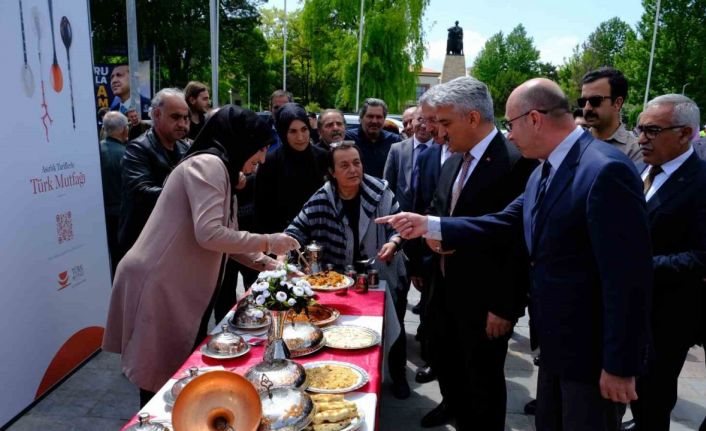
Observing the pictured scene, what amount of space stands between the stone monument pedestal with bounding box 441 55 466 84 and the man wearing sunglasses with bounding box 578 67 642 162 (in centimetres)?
2062

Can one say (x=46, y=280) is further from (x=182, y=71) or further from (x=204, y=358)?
(x=182, y=71)

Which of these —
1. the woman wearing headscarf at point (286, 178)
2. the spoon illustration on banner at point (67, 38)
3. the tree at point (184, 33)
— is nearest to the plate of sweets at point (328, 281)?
the woman wearing headscarf at point (286, 178)

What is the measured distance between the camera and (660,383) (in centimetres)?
270

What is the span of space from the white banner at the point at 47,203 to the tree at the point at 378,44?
23.4 metres

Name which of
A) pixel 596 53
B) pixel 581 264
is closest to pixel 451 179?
pixel 581 264

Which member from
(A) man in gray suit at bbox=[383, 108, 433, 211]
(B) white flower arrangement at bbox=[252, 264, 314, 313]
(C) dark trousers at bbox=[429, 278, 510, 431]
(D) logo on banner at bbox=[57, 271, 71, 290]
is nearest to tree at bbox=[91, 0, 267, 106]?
(A) man in gray suit at bbox=[383, 108, 433, 211]

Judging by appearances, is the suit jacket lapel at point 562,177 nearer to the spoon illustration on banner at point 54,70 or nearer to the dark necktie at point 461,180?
the dark necktie at point 461,180

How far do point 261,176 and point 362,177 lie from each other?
4.10ft

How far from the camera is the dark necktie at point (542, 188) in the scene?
79.2 inches

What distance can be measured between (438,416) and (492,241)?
1.48 m

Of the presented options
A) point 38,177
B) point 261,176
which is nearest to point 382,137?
point 261,176

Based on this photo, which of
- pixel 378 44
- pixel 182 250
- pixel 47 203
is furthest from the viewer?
pixel 378 44

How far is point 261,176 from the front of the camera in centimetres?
434

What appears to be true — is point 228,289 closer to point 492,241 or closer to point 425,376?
point 425,376
